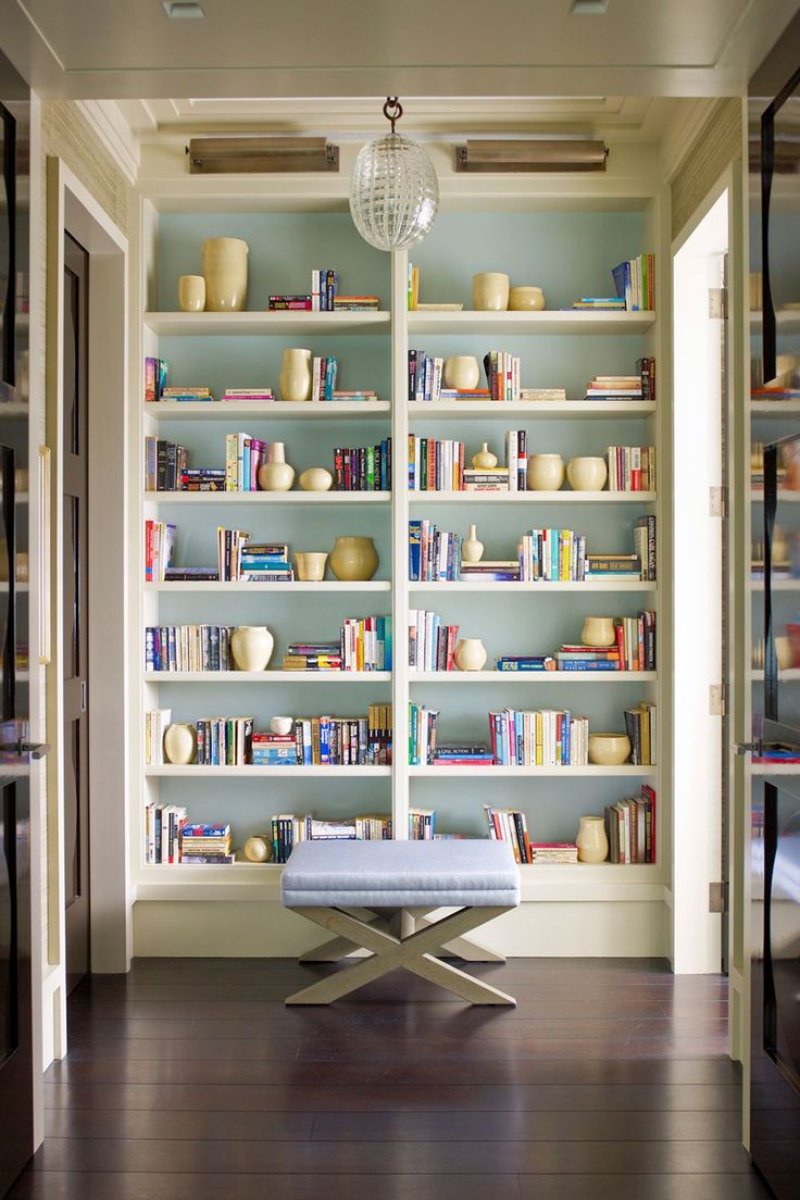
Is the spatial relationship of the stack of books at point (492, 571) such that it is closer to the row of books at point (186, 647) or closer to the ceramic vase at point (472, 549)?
the ceramic vase at point (472, 549)

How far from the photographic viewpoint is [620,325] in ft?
14.6

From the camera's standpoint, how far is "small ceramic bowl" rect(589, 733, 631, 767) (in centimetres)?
436

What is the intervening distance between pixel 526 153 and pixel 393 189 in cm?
116

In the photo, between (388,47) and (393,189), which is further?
(393,189)

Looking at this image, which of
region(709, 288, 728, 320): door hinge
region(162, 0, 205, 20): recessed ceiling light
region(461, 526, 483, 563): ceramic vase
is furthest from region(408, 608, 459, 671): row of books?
region(162, 0, 205, 20): recessed ceiling light

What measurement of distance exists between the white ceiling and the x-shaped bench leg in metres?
2.43

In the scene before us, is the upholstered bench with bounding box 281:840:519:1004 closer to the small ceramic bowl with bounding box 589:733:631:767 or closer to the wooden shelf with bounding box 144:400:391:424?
the small ceramic bowl with bounding box 589:733:631:767

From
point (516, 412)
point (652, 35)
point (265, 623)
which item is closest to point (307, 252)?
point (516, 412)

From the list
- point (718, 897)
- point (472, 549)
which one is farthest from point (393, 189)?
point (718, 897)

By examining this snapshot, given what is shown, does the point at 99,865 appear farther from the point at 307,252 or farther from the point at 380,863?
the point at 307,252

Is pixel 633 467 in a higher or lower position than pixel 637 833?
higher

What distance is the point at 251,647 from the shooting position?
438cm

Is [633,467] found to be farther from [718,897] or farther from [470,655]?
[718,897]

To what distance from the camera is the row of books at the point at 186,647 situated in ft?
14.5
